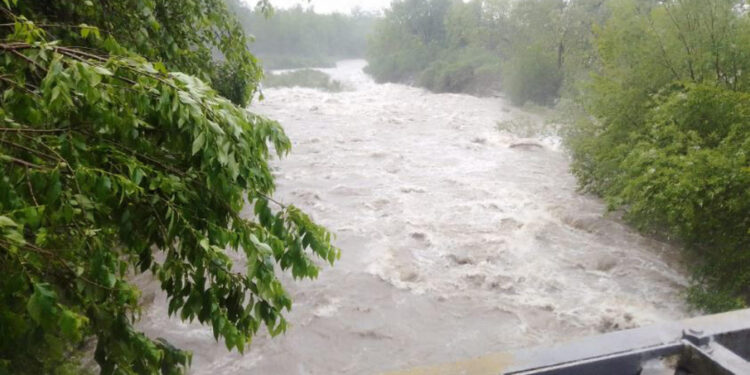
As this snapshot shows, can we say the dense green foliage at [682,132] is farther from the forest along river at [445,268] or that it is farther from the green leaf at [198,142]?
the green leaf at [198,142]

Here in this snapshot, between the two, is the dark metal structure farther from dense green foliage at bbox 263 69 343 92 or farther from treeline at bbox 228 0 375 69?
treeline at bbox 228 0 375 69

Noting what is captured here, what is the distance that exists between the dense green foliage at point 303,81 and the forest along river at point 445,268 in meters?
17.0

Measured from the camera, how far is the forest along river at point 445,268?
6868 mm

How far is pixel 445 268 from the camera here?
8.92 meters

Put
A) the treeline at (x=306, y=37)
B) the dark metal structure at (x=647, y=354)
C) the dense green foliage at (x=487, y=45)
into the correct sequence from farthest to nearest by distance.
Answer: the treeline at (x=306, y=37) → the dense green foliage at (x=487, y=45) → the dark metal structure at (x=647, y=354)

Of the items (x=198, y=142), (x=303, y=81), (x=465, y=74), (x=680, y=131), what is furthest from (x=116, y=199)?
(x=303, y=81)

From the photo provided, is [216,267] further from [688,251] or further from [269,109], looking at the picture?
[269,109]

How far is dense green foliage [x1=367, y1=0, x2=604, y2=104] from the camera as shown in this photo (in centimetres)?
2244

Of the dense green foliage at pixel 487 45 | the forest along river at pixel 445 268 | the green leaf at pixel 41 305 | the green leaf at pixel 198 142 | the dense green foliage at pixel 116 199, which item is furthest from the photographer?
the dense green foliage at pixel 487 45

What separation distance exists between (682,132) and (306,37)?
4116cm

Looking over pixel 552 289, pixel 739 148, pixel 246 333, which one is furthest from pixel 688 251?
pixel 246 333

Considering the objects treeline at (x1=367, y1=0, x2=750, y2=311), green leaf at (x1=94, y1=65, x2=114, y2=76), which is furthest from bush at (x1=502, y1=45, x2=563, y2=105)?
green leaf at (x1=94, y1=65, x2=114, y2=76)

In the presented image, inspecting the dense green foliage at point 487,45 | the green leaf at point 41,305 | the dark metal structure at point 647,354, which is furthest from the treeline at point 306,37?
the green leaf at point 41,305

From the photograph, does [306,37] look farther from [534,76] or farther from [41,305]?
[41,305]
